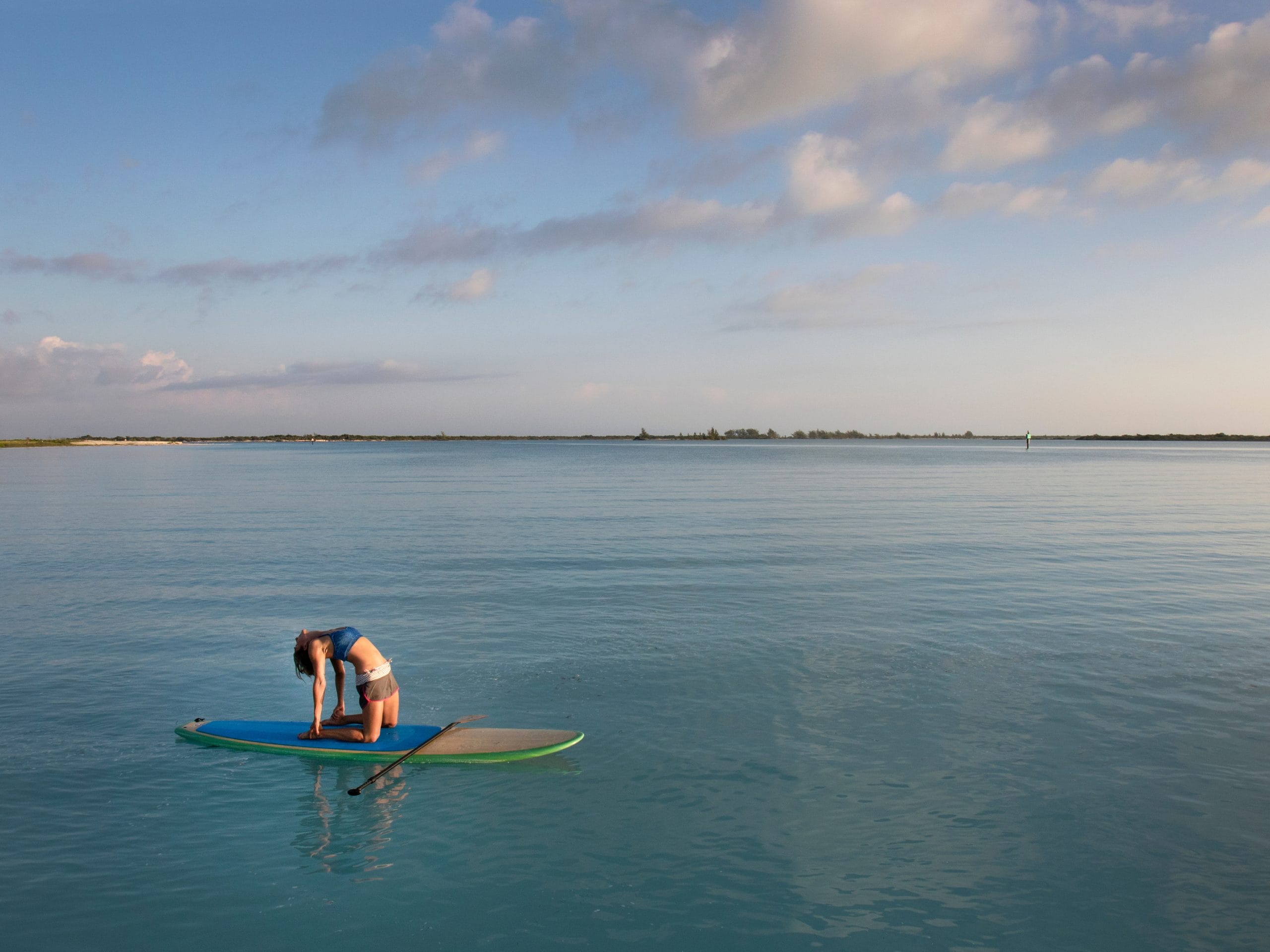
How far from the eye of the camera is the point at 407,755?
519 inches

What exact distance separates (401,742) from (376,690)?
3.23 ft

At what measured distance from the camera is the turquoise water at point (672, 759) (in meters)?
9.40

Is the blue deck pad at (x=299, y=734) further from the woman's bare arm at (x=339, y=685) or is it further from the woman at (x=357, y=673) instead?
the woman's bare arm at (x=339, y=685)

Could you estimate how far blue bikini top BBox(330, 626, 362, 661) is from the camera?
44.6 ft

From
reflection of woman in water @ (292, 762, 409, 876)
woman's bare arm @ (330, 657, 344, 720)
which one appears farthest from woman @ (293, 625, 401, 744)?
reflection of woman in water @ (292, 762, 409, 876)

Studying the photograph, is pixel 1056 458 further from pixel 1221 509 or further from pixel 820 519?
pixel 820 519

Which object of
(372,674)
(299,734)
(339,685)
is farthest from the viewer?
(339,685)

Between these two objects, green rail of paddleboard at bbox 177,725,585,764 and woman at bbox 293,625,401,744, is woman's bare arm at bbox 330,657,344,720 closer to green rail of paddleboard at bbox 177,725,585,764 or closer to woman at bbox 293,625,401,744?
woman at bbox 293,625,401,744

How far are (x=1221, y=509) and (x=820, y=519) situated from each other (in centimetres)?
2933

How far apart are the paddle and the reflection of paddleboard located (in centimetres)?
7

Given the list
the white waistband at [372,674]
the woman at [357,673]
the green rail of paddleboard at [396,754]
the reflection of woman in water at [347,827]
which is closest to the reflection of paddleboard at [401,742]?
the green rail of paddleboard at [396,754]

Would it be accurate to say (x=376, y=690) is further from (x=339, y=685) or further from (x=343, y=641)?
(x=339, y=685)

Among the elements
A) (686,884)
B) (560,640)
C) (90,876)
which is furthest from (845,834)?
(560,640)

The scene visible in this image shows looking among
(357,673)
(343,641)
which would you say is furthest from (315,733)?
(343,641)
